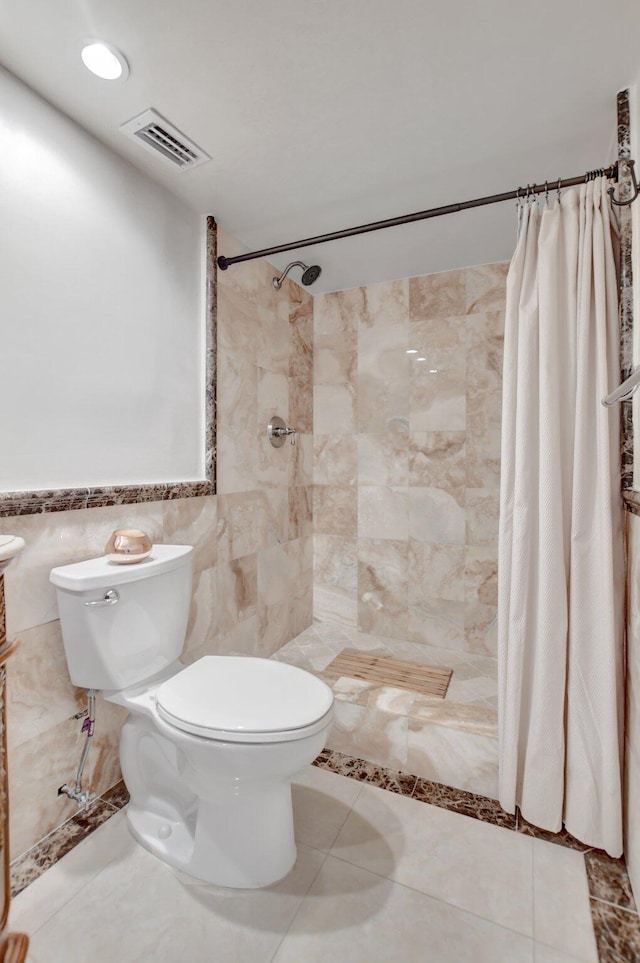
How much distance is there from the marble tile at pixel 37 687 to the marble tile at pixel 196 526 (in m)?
0.49

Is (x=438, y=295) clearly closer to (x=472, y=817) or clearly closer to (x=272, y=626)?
(x=272, y=626)

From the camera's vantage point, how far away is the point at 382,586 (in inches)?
101

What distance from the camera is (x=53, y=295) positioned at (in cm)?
128

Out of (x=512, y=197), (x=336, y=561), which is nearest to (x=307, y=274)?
(x=512, y=197)

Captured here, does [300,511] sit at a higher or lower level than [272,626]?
higher

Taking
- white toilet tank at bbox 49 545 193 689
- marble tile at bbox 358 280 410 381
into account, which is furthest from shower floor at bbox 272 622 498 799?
marble tile at bbox 358 280 410 381

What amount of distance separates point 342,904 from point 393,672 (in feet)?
3.30

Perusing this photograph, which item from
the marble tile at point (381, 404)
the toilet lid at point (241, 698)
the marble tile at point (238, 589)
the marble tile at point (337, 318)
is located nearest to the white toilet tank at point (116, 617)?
the toilet lid at point (241, 698)

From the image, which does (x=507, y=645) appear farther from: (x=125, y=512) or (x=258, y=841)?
(x=125, y=512)

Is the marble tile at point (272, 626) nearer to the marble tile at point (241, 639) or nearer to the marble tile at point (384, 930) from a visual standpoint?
the marble tile at point (241, 639)

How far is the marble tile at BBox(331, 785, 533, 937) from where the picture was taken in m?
1.15

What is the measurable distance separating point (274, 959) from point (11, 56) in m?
2.25

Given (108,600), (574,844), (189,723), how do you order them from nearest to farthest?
(189,723)
(108,600)
(574,844)

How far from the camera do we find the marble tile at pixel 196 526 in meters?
1.66
